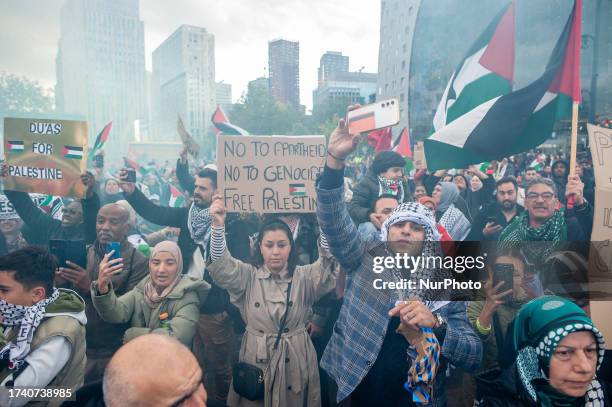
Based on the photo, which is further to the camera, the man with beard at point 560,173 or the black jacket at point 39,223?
the man with beard at point 560,173

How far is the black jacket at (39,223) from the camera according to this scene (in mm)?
3641

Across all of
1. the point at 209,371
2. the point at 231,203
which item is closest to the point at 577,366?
the point at 231,203

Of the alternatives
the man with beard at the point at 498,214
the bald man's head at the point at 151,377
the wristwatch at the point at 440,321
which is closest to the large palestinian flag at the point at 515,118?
the man with beard at the point at 498,214

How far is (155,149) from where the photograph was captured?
23.7 metres

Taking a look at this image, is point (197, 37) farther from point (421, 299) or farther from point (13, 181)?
point (421, 299)

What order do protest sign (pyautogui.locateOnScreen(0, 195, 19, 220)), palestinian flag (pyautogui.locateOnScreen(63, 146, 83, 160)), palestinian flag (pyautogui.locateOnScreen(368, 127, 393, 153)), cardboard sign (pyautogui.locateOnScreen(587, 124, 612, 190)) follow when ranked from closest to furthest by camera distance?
cardboard sign (pyautogui.locateOnScreen(587, 124, 612, 190)) < palestinian flag (pyautogui.locateOnScreen(63, 146, 83, 160)) < protest sign (pyautogui.locateOnScreen(0, 195, 19, 220)) < palestinian flag (pyautogui.locateOnScreen(368, 127, 393, 153))

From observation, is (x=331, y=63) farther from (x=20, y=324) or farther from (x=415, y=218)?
(x=20, y=324)

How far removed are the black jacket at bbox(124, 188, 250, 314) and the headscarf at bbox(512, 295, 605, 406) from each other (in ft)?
7.21

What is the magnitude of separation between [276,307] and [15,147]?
289 cm

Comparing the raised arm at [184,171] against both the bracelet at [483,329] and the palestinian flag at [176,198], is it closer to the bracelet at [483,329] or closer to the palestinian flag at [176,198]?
the palestinian flag at [176,198]

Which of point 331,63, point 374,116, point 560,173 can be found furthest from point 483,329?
point 560,173

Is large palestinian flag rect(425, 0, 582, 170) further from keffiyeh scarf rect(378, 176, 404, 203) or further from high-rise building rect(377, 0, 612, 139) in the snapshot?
high-rise building rect(377, 0, 612, 139)

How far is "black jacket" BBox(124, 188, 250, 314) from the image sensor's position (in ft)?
10.8

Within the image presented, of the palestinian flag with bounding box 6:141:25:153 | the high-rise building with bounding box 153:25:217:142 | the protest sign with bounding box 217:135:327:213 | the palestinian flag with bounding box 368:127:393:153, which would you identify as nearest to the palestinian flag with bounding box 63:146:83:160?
the palestinian flag with bounding box 6:141:25:153
